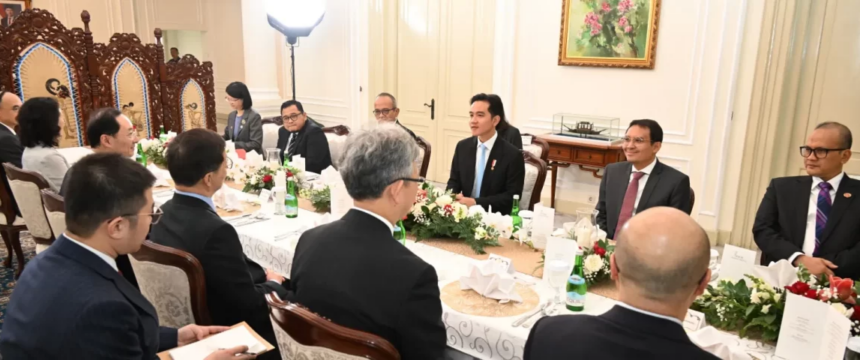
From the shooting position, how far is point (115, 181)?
4.67 feet

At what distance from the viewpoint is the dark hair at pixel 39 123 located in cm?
333

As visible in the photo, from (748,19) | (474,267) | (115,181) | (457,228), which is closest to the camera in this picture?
(115,181)

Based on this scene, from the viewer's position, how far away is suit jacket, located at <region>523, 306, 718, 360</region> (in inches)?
42.7

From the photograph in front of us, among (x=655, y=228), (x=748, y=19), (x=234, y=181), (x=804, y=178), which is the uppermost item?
(x=748, y=19)

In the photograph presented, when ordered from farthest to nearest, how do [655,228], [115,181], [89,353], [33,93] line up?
[33,93]
[115,181]
[89,353]
[655,228]

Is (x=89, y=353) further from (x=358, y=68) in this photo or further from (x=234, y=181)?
(x=358, y=68)

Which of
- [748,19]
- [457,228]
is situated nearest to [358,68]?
[748,19]

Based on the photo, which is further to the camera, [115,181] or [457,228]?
[457,228]

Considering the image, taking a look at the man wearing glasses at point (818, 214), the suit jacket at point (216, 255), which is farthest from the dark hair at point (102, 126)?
the man wearing glasses at point (818, 214)

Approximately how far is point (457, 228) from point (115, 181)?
148 cm

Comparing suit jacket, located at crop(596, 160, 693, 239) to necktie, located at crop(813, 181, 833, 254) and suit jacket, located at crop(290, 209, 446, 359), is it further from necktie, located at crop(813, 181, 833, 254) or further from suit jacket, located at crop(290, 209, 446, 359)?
suit jacket, located at crop(290, 209, 446, 359)

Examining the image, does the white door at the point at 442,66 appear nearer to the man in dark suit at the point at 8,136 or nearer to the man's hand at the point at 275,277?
the man in dark suit at the point at 8,136

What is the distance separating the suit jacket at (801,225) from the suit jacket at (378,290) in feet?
7.10

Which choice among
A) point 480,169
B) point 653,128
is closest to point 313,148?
point 480,169
